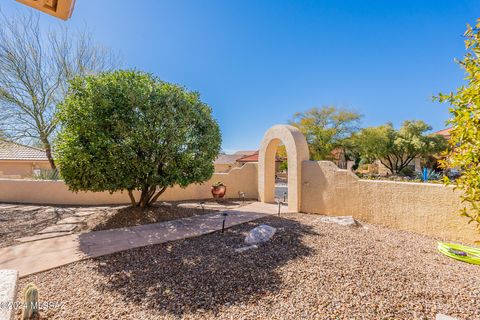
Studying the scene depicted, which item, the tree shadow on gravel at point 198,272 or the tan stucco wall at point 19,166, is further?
the tan stucco wall at point 19,166

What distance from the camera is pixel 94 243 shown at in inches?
227

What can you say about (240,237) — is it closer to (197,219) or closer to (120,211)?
(197,219)

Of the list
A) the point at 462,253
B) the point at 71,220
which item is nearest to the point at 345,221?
the point at 462,253

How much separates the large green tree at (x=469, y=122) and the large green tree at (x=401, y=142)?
29.6 metres

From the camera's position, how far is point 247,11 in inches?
425

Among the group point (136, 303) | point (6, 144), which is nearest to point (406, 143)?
point (136, 303)

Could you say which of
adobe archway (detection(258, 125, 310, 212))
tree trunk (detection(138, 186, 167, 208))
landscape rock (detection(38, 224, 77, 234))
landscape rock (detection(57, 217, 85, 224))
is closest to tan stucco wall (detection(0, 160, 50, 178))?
landscape rock (detection(57, 217, 85, 224))

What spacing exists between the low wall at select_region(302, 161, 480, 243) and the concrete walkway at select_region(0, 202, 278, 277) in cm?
315

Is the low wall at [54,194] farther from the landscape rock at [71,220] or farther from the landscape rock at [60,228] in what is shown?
the landscape rock at [60,228]

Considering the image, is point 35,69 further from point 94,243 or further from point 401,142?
point 401,142

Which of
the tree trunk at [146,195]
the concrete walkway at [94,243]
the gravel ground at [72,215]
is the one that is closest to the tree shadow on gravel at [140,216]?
the gravel ground at [72,215]

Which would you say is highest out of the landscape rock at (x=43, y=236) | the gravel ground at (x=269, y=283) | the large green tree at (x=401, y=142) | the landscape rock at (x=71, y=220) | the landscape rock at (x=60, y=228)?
the large green tree at (x=401, y=142)

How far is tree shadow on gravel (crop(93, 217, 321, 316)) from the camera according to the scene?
342 centimetres

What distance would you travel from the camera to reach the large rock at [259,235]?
5.63 meters
